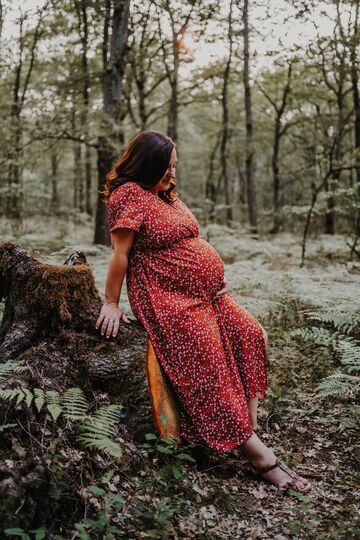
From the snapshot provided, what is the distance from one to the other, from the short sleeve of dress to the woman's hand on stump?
23.4 inches

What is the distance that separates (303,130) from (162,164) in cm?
2368

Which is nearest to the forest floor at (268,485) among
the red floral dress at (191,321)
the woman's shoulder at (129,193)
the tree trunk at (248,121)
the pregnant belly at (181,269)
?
the red floral dress at (191,321)

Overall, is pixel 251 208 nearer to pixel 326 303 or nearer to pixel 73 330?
pixel 326 303

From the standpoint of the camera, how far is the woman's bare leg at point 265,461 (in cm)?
320

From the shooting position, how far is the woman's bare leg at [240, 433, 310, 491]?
10.5 feet

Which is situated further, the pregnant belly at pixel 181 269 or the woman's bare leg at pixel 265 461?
the pregnant belly at pixel 181 269

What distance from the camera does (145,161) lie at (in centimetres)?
342

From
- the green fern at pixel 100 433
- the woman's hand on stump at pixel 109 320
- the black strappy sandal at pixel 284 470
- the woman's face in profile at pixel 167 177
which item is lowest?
the black strappy sandal at pixel 284 470

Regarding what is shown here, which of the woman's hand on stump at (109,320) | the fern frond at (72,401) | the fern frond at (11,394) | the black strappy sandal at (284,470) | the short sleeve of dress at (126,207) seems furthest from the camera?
the woman's hand on stump at (109,320)

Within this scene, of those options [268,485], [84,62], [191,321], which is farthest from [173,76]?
[268,485]

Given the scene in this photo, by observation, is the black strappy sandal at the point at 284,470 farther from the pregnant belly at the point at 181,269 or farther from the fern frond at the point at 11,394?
the fern frond at the point at 11,394

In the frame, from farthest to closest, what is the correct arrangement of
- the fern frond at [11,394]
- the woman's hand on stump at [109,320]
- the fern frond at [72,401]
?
the woman's hand on stump at [109,320] → the fern frond at [72,401] → the fern frond at [11,394]

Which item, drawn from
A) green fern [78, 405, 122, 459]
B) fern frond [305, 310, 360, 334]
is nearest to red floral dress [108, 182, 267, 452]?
green fern [78, 405, 122, 459]

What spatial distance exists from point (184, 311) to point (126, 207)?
876mm
